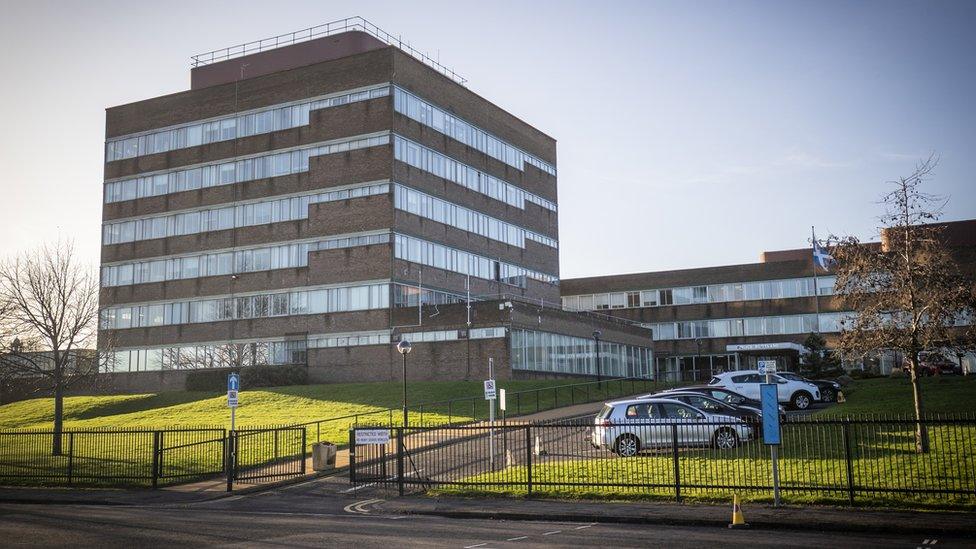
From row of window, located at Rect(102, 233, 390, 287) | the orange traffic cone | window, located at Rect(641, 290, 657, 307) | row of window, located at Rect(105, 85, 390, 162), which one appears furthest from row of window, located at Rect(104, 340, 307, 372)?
the orange traffic cone

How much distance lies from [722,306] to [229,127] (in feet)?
155

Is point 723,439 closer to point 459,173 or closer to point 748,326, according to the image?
point 459,173

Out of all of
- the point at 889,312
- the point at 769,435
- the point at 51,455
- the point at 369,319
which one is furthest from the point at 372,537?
the point at 369,319

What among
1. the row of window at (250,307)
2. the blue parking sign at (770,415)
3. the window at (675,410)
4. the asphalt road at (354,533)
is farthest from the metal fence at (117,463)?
the row of window at (250,307)

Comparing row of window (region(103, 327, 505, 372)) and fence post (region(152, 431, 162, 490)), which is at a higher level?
row of window (region(103, 327, 505, 372))

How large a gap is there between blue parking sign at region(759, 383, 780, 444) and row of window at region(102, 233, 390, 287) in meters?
45.6

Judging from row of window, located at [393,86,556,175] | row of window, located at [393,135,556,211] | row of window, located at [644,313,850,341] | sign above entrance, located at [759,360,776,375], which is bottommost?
sign above entrance, located at [759,360,776,375]

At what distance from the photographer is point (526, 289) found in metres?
76.2

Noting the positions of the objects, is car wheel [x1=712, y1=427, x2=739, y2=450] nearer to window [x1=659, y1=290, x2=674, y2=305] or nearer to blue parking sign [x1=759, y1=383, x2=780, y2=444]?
blue parking sign [x1=759, y1=383, x2=780, y2=444]

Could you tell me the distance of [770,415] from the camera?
18312 millimetres

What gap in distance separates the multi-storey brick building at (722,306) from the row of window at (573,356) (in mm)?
8142

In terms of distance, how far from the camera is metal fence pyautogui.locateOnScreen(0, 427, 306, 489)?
90.4 ft

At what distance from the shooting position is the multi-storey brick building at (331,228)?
6241cm

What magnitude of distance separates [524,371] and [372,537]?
4197 centimetres
